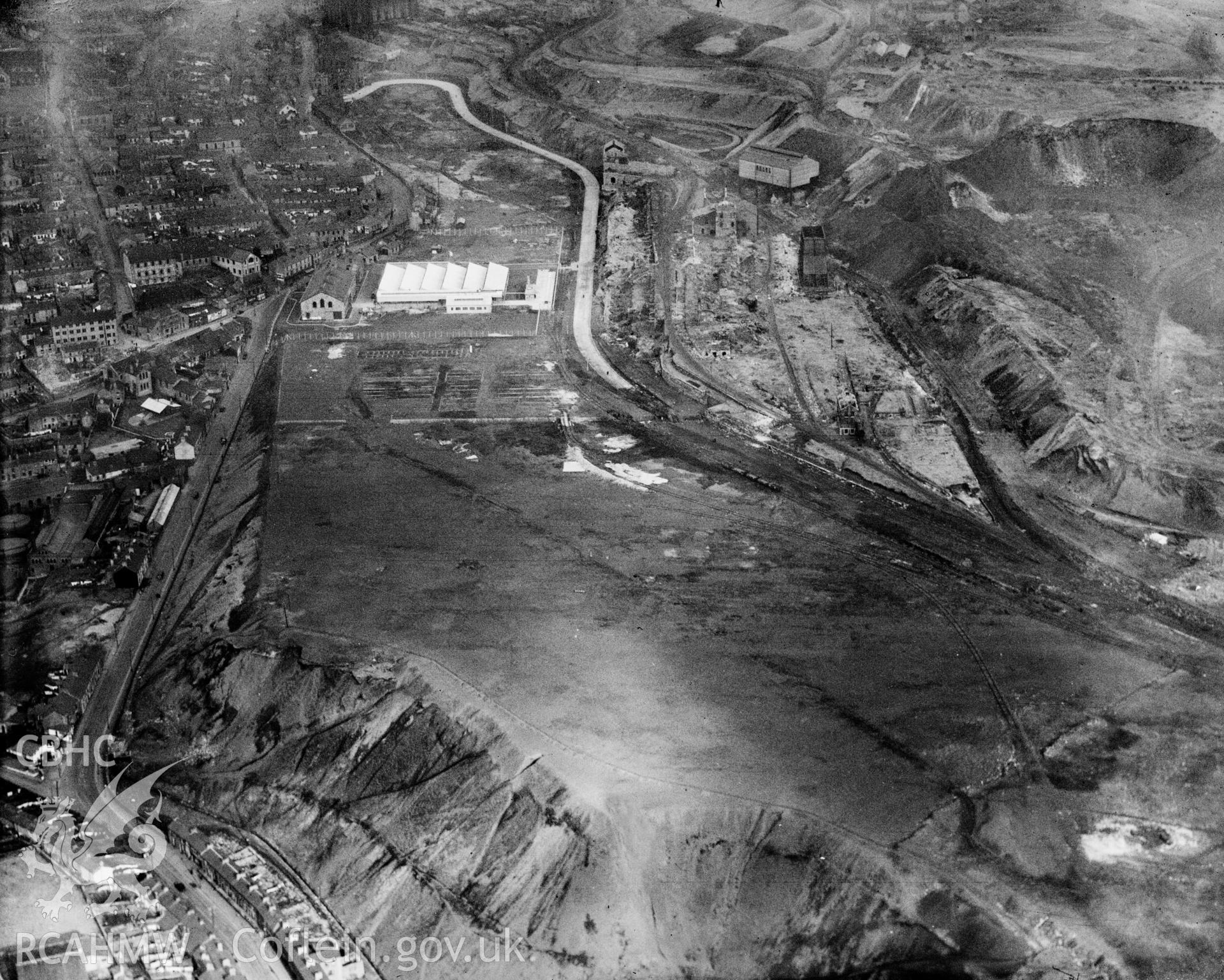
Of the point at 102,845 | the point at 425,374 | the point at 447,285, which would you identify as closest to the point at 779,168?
the point at 447,285

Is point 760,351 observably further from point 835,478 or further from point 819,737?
point 819,737

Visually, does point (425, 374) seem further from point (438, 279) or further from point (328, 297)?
point (438, 279)

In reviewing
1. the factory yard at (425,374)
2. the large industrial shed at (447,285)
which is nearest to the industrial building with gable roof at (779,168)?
the large industrial shed at (447,285)

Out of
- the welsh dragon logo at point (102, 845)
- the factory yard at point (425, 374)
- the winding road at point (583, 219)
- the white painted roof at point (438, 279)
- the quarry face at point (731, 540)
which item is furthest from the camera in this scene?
the white painted roof at point (438, 279)

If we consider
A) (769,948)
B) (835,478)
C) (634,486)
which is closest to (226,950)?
(769,948)

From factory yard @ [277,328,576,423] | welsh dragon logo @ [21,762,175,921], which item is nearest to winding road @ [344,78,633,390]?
factory yard @ [277,328,576,423]

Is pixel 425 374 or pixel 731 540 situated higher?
pixel 731 540

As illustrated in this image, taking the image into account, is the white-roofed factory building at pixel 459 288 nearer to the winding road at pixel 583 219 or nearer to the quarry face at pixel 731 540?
the quarry face at pixel 731 540
